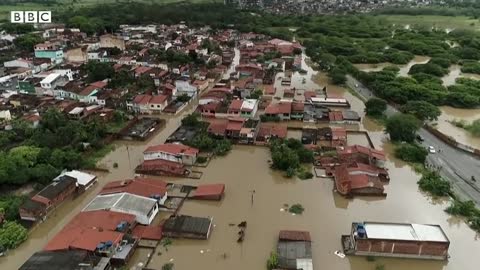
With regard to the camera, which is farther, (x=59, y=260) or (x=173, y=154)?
(x=173, y=154)

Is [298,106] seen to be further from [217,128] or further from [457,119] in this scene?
[457,119]

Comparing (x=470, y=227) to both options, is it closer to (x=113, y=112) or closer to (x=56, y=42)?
(x=113, y=112)

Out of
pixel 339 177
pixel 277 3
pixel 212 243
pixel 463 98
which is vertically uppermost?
pixel 277 3

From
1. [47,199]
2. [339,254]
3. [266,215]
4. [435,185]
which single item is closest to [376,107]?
[435,185]

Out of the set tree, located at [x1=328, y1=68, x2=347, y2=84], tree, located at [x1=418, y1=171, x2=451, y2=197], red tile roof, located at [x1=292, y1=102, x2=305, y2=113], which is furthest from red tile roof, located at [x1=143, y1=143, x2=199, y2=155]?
tree, located at [x1=328, y1=68, x2=347, y2=84]

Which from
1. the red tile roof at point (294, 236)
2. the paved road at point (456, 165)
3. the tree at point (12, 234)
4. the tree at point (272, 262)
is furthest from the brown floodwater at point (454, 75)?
the tree at point (12, 234)

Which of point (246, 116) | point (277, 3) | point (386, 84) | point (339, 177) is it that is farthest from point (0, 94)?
point (277, 3)

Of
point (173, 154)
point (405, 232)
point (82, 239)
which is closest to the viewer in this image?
point (82, 239)
